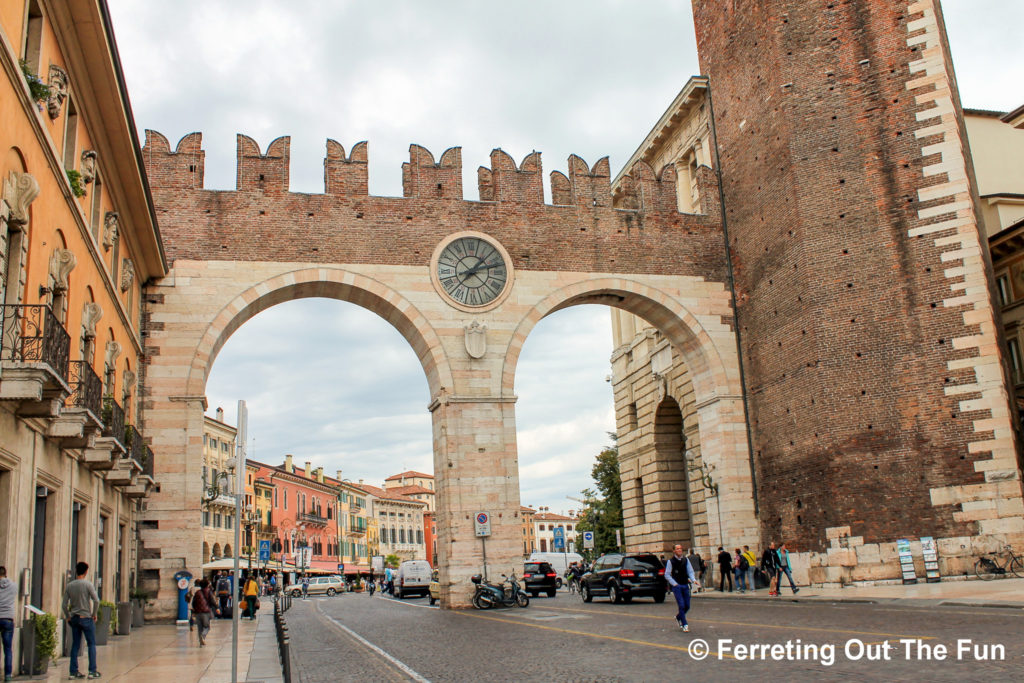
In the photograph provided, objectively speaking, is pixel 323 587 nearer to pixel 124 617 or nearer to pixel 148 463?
pixel 148 463

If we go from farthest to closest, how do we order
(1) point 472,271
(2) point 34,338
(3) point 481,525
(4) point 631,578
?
1. (1) point 472,271
2. (3) point 481,525
3. (4) point 631,578
4. (2) point 34,338

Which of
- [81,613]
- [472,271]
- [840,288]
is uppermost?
[472,271]

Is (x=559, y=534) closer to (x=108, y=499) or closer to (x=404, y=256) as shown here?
(x=404, y=256)

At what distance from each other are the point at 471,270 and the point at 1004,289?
14.5 metres

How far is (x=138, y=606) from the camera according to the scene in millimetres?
18594

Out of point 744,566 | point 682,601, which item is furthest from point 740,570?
point 682,601

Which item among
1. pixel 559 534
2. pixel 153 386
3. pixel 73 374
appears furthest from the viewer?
pixel 559 534

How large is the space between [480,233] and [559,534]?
904 inches

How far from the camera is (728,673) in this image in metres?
8.05

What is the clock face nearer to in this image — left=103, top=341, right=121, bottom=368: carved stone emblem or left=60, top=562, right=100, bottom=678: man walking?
left=103, top=341, right=121, bottom=368: carved stone emblem

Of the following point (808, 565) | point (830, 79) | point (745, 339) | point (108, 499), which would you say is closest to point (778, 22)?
point (830, 79)

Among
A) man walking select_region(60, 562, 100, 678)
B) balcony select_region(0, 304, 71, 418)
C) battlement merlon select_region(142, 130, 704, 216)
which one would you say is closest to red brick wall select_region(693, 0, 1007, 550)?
battlement merlon select_region(142, 130, 704, 216)

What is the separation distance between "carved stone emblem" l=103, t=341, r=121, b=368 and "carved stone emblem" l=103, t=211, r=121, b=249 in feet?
5.87

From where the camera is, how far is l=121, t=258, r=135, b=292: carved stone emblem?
59.9 ft
